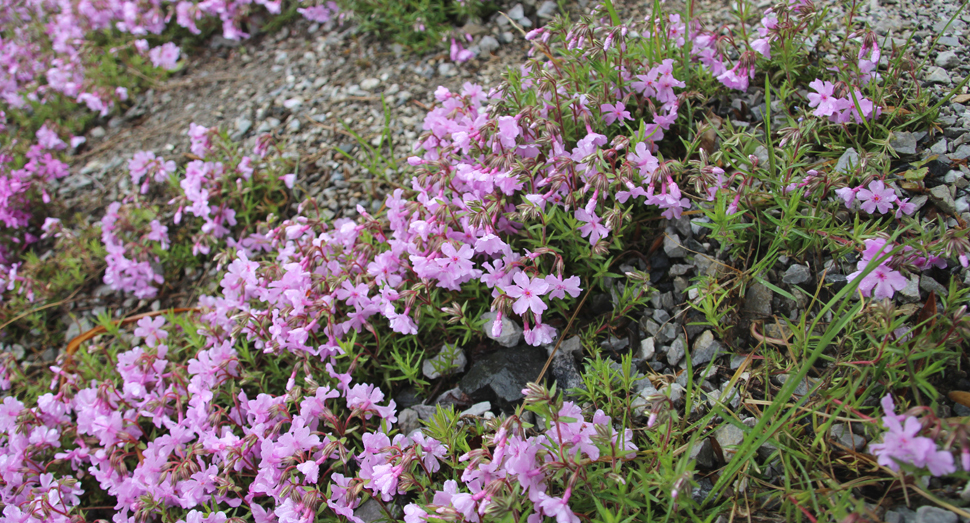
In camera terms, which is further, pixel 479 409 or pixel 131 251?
pixel 131 251

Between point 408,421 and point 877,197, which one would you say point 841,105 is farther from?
point 408,421

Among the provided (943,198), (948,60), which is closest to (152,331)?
(943,198)

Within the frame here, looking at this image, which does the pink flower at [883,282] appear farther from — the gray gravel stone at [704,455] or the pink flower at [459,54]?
the pink flower at [459,54]

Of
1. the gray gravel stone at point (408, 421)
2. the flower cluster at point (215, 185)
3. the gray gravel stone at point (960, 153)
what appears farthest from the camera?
the flower cluster at point (215, 185)

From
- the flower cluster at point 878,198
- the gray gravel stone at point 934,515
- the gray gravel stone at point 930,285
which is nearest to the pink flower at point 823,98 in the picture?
the flower cluster at point 878,198

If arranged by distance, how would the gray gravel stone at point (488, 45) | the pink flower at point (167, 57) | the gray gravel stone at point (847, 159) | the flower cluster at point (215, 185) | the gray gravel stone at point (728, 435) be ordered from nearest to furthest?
the gray gravel stone at point (728, 435), the gray gravel stone at point (847, 159), the flower cluster at point (215, 185), the gray gravel stone at point (488, 45), the pink flower at point (167, 57)

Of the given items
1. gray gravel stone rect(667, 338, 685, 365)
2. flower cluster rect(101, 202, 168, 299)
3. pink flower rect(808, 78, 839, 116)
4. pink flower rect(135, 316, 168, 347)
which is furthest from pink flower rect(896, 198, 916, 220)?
flower cluster rect(101, 202, 168, 299)
